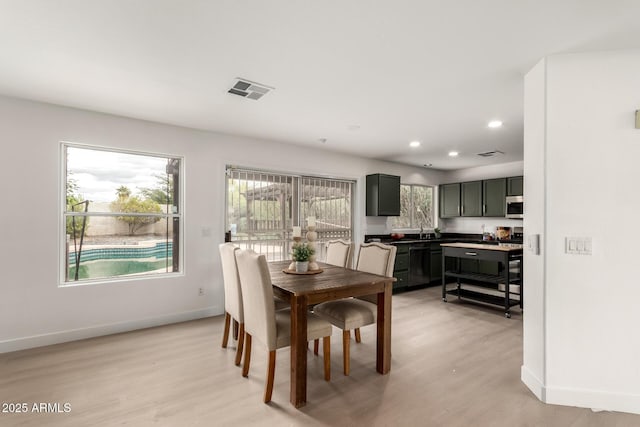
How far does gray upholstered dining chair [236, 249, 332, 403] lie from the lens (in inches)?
86.7

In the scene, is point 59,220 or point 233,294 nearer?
point 233,294

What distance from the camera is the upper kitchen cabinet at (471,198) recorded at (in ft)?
20.7

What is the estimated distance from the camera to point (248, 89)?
283 cm

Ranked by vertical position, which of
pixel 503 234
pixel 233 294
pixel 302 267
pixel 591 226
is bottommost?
pixel 233 294

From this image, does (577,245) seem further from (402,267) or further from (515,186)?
(515,186)

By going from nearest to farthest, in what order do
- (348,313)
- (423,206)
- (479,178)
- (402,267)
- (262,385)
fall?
1. (262,385)
2. (348,313)
3. (402,267)
4. (479,178)
5. (423,206)

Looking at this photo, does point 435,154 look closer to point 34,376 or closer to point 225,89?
point 225,89

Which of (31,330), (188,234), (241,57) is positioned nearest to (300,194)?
(188,234)

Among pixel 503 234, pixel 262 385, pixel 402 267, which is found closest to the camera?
pixel 262 385

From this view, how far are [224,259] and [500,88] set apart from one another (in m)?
2.94

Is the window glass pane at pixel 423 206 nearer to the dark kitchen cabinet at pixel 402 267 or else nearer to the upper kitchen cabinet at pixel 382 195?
the upper kitchen cabinet at pixel 382 195

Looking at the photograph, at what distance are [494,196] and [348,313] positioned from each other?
471cm

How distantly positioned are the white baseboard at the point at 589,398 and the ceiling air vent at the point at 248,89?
10.3 feet

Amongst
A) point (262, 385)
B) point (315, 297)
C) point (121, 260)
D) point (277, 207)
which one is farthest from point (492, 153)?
point (121, 260)
